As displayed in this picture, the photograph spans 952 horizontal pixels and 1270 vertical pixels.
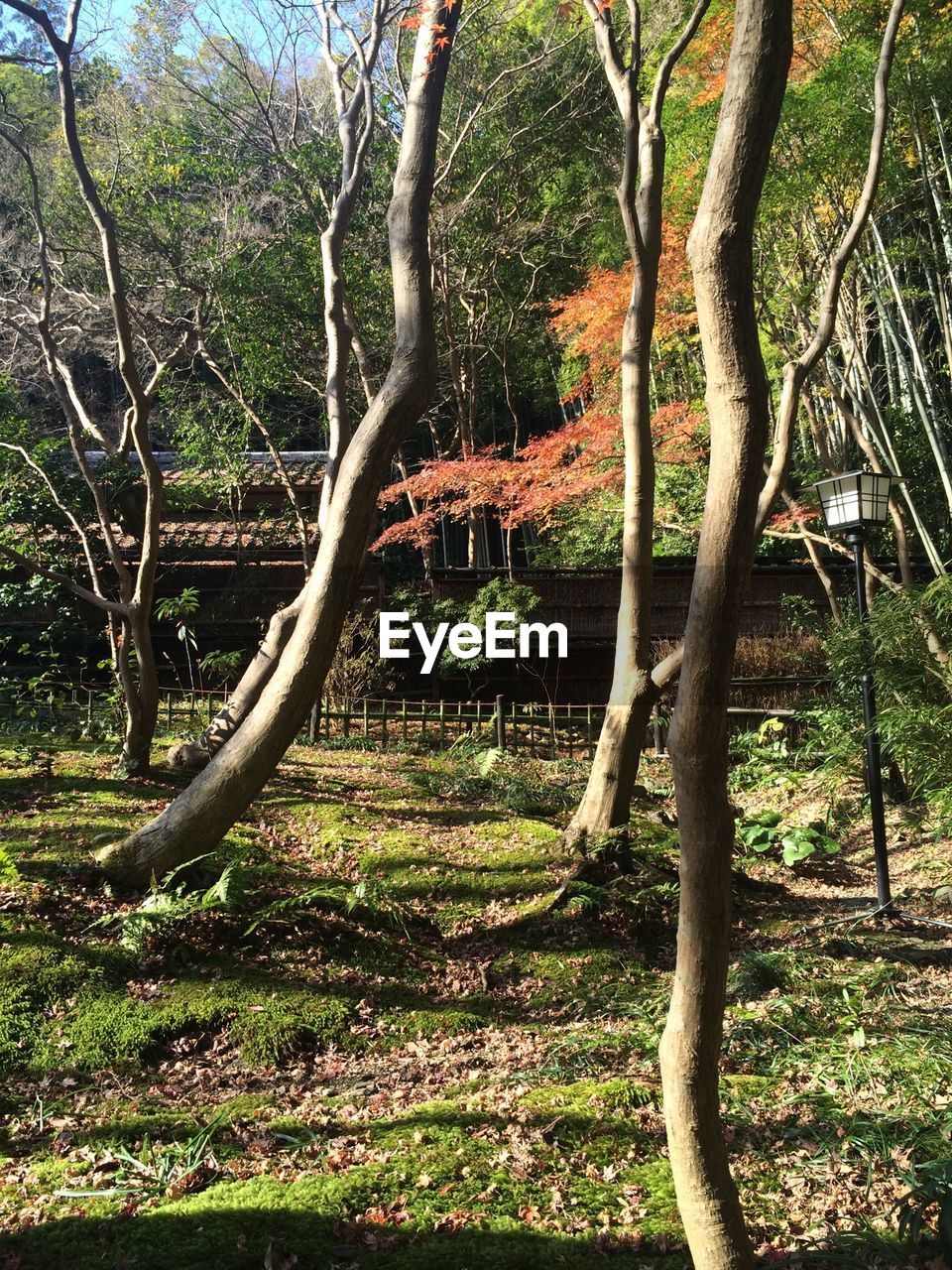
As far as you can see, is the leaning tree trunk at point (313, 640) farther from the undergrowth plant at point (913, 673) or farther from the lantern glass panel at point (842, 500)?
the undergrowth plant at point (913, 673)

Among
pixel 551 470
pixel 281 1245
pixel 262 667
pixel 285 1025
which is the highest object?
pixel 551 470

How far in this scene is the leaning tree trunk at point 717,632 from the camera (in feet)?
6.54

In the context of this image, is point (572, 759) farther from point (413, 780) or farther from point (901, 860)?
point (901, 860)

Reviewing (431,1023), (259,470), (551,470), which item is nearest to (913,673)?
(431,1023)

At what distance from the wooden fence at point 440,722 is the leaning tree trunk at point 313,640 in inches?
186

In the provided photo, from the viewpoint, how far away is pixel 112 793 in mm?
5961

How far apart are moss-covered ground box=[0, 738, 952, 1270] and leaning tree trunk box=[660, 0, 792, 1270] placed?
0.44m

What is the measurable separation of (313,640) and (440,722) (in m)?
6.79

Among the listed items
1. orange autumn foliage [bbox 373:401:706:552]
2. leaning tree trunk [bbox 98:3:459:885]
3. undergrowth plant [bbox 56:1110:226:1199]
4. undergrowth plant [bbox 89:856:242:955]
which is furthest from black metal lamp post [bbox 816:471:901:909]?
orange autumn foliage [bbox 373:401:706:552]

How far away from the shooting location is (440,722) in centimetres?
1144

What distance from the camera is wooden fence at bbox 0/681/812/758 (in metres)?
10.0

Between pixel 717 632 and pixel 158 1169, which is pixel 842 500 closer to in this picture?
pixel 717 632

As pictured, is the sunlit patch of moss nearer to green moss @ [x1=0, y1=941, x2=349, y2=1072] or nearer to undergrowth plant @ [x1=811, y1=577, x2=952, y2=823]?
green moss @ [x1=0, y1=941, x2=349, y2=1072]

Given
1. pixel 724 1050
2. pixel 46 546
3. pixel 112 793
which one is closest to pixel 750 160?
pixel 724 1050
